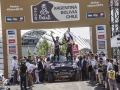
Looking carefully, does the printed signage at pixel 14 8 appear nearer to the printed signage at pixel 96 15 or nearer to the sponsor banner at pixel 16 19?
the sponsor banner at pixel 16 19

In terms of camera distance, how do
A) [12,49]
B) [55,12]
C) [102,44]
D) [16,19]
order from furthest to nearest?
[12,49] → [16,19] → [55,12] → [102,44]

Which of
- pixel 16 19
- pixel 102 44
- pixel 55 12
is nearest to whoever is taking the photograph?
pixel 102 44

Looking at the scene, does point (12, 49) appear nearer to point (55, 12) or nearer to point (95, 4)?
point (55, 12)

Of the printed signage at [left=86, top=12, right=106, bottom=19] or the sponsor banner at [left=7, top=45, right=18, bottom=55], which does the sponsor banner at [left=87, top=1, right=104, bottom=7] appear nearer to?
the printed signage at [left=86, top=12, right=106, bottom=19]

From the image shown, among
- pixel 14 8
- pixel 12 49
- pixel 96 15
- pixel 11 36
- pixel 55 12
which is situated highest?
pixel 14 8

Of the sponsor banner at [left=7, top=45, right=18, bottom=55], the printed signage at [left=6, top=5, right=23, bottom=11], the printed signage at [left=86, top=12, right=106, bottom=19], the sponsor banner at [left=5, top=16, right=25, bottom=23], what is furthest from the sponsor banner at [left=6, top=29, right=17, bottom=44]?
the printed signage at [left=86, top=12, right=106, bottom=19]

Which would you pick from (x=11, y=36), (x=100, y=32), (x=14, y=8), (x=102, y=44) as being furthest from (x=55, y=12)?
(x=102, y=44)

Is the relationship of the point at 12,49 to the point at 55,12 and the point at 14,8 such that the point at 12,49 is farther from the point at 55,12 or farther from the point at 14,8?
the point at 55,12

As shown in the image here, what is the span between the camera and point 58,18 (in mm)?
20359

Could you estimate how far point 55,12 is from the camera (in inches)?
803

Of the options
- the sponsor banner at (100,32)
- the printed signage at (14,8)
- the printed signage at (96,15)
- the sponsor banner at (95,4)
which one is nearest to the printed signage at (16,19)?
the printed signage at (14,8)

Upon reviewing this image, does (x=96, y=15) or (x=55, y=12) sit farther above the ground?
(x=55, y=12)

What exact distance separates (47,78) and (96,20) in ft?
17.5

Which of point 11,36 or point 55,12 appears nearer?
point 55,12
